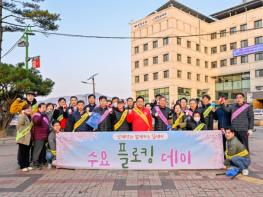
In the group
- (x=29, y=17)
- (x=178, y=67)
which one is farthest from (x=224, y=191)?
(x=178, y=67)

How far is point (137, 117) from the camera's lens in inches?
333

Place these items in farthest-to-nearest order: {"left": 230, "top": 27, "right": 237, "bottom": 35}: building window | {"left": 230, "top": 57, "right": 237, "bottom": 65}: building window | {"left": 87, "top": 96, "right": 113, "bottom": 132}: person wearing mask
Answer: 1. {"left": 230, "top": 57, "right": 237, "bottom": 65}: building window
2. {"left": 230, "top": 27, "right": 237, "bottom": 35}: building window
3. {"left": 87, "top": 96, "right": 113, "bottom": 132}: person wearing mask

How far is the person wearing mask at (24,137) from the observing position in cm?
820

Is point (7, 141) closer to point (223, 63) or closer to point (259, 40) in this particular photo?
point (259, 40)

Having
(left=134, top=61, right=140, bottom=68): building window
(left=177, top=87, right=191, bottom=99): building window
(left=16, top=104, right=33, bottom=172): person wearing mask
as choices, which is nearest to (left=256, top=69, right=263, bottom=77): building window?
(left=177, top=87, right=191, bottom=99): building window

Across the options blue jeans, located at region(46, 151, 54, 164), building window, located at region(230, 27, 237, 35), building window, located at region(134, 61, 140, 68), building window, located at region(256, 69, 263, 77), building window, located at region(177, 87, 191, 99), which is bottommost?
blue jeans, located at region(46, 151, 54, 164)

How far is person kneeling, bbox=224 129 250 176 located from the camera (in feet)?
24.2

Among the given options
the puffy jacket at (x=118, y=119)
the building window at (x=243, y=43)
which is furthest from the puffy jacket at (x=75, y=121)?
the building window at (x=243, y=43)

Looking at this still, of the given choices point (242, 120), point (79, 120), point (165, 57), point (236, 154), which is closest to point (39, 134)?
point (79, 120)

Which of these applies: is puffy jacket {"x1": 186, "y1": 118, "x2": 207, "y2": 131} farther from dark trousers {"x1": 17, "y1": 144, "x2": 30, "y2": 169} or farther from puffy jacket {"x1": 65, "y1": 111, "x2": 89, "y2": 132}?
dark trousers {"x1": 17, "y1": 144, "x2": 30, "y2": 169}

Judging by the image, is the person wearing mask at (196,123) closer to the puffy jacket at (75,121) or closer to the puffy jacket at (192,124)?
the puffy jacket at (192,124)

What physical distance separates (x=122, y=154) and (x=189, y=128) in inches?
75.2

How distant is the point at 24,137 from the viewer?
8203 millimetres

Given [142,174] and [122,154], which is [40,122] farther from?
[142,174]
